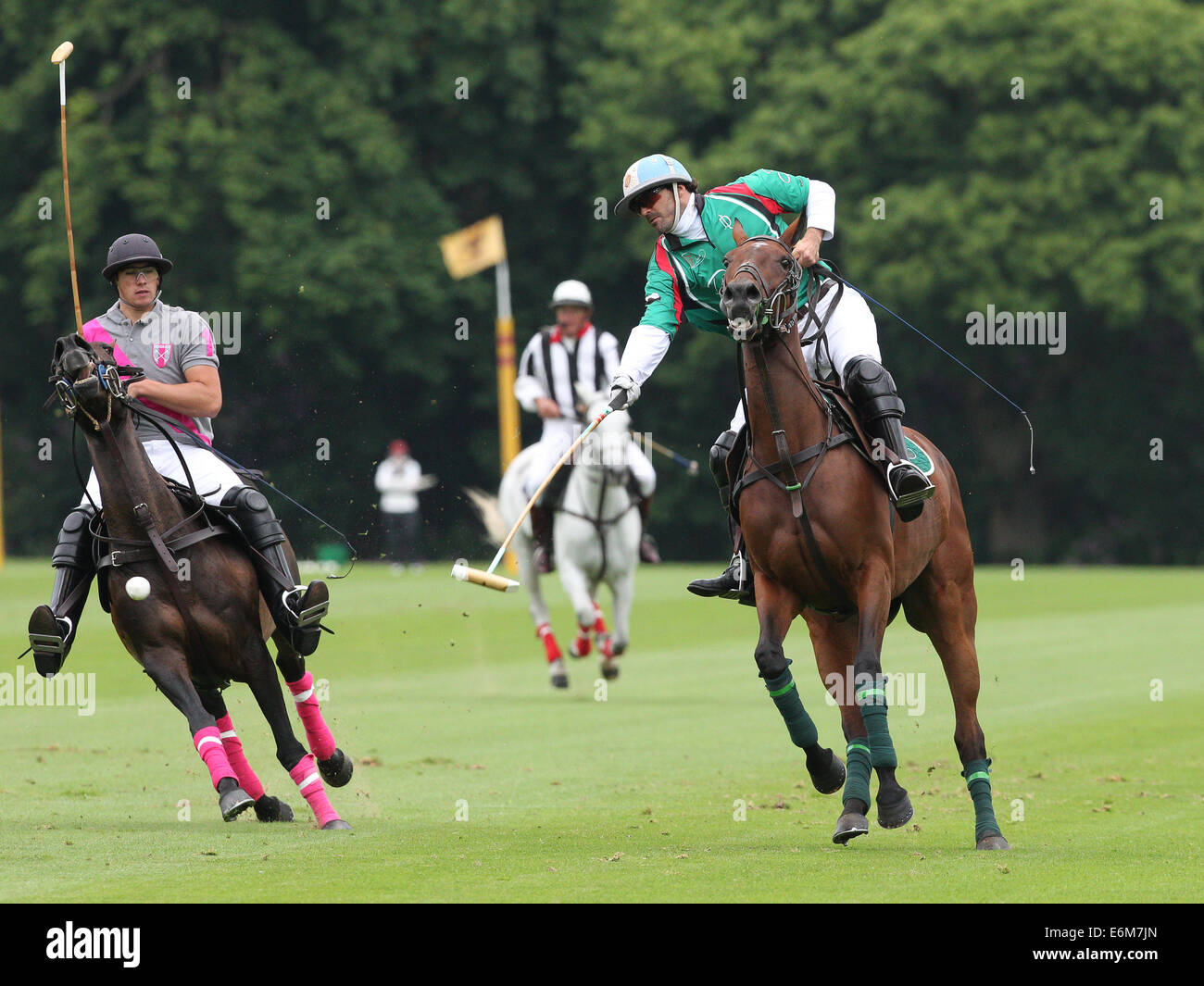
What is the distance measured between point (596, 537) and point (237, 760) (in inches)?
312

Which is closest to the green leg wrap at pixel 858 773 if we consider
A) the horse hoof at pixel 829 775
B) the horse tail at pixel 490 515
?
the horse hoof at pixel 829 775

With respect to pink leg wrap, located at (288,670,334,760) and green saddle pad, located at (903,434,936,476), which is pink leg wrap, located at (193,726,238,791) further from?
green saddle pad, located at (903,434,936,476)

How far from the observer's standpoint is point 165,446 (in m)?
10.3

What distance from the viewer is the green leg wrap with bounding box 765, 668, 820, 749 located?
951cm

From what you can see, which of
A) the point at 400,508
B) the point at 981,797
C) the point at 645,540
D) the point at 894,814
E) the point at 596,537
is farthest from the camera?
the point at 400,508

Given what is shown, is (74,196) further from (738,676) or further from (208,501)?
(208,501)

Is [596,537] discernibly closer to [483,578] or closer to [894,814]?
[483,578]

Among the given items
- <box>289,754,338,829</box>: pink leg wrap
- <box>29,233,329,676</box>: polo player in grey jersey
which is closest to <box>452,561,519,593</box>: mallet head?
<box>29,233,329,676</box>: polo player in grey jersey

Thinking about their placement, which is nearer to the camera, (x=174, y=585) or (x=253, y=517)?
(x=174, y=585)

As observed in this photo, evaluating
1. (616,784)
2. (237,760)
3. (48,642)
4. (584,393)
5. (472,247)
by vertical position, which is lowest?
(616,784)

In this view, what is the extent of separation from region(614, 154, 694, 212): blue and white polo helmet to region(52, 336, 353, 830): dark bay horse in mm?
2419

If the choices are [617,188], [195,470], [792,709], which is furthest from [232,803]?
[617,188]

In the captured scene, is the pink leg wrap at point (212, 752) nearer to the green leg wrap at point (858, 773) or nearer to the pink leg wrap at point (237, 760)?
the pink leg wrap at point (237, 760)

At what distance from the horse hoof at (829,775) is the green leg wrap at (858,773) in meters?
0.44
